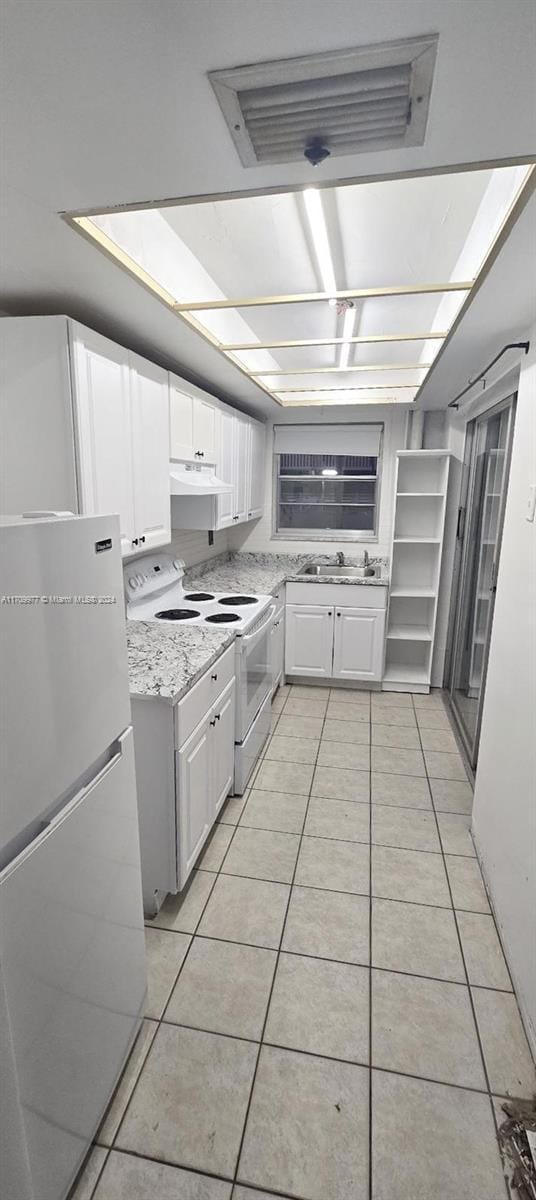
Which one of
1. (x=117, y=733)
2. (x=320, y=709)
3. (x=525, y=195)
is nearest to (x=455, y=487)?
(x=320, y=709)

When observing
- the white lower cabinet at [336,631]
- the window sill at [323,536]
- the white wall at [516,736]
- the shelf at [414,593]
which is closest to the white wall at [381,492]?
the window sill at [323,536]

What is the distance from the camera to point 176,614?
2.77 meters

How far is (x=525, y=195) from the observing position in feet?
3.70

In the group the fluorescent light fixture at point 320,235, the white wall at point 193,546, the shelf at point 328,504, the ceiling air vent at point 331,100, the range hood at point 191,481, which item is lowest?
the white wall at point 193,546

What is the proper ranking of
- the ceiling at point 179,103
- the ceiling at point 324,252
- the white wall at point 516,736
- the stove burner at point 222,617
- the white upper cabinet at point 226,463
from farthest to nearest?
the white upper cabinet at point 226,463 → the stove burner at point 222,617 → the white wall at point 516,736 → the ceiling at point 324,252 → the ceiling at point 179,103

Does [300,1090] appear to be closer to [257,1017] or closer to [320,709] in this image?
[257,1017]

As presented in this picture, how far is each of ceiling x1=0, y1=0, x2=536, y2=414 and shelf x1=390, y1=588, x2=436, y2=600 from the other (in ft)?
8.75

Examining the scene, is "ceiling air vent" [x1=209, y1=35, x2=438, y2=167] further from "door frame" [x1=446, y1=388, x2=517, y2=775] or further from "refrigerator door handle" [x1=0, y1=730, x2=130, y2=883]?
"door frame" [x1=446, y1=388, x2=517, y2=775]

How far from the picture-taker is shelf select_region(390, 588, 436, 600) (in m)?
4.03

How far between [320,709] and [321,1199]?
2.72 m

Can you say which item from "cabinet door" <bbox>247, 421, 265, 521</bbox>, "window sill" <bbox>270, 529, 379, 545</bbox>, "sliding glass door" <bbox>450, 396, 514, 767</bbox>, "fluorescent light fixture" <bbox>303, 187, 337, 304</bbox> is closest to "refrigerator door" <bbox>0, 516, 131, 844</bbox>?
"fluorescent light fixture" <bbox>303, 187, 337, 304</bbox>

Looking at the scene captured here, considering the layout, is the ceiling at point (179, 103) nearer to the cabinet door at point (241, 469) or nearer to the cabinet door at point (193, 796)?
the cabinet door at point (193, 796)

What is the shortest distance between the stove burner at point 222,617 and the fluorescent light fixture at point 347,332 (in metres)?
1.38

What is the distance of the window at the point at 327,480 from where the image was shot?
4508 mm
